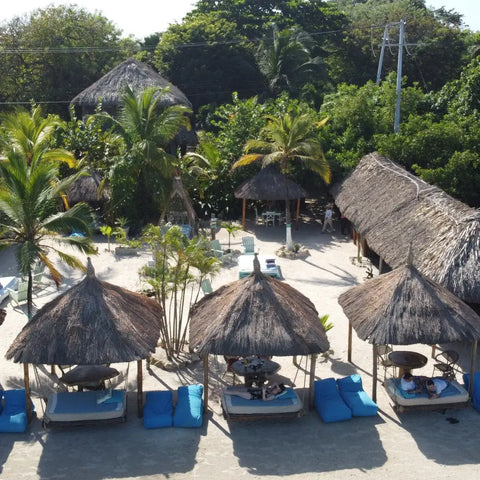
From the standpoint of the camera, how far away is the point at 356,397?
1260cm

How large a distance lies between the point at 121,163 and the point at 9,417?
1354 cm

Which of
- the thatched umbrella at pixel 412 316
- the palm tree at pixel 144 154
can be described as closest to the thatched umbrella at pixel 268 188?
the palm tree at pixel 144 154

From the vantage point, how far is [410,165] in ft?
81.6

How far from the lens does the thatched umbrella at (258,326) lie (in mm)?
11805

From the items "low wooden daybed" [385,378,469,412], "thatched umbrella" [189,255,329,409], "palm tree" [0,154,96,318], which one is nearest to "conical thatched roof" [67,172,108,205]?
"palm tree" [0,154,96,318]

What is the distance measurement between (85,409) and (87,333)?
4.69 feet

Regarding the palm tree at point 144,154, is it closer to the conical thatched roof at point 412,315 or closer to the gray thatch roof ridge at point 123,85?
the gray thatch roof ridge at point 123,85

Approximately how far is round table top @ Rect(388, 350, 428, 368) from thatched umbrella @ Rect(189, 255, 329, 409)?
73.3 inches

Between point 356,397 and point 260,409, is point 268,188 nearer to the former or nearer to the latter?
point 356,397

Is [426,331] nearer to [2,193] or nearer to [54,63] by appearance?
[2,193]

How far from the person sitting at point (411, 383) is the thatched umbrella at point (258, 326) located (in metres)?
1.75

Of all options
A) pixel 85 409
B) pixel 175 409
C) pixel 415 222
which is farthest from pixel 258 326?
pixel 415 222

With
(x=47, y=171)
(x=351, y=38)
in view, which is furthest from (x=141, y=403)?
(x=351, y=38)

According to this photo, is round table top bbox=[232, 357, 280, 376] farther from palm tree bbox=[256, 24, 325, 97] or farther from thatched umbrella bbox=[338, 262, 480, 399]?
palm tree bbox=[256, 24, 325, 97]
